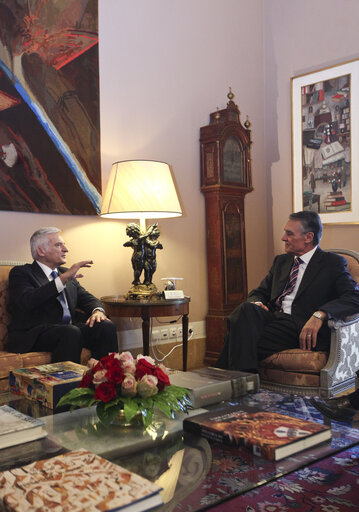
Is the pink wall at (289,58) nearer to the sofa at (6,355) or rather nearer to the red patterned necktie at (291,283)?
the red patterned necktie at (291,283)

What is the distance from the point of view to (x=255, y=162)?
4.98 meters

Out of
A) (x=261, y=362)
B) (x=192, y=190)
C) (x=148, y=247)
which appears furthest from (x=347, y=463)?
(x=192, y=190)

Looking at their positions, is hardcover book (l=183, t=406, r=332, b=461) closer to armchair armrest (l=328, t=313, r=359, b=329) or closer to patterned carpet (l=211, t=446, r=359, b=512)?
patterned carpet (l=211, t=446, r=359, b=512)

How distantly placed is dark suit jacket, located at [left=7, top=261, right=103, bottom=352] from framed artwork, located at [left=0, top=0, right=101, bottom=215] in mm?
547

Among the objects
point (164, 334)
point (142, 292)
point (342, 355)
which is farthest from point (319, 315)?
point (164, 334)

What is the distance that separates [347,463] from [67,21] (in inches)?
129

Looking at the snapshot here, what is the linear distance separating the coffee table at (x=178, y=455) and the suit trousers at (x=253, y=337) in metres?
1.01

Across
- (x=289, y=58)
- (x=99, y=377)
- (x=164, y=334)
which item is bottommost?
(x=164, y=334)

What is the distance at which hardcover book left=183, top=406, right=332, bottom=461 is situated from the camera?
1.34 metres

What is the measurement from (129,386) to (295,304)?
5.57ft

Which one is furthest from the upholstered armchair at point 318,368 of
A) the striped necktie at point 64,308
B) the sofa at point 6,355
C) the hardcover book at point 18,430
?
the hardcover book at point 18,430

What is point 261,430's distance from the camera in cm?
145

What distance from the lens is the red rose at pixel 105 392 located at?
4.83 ft

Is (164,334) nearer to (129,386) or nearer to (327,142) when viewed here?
(327,142)
